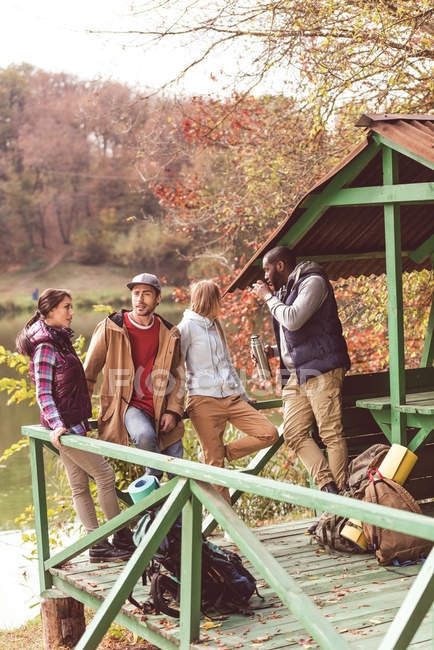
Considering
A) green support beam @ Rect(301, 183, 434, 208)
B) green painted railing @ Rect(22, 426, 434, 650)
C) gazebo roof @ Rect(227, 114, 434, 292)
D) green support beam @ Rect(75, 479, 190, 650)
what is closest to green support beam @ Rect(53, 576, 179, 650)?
green painted railing @ Rect(22, 426, 434, 650)

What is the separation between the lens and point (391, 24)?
8.30 metres

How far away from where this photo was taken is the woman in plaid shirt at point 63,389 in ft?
16.1

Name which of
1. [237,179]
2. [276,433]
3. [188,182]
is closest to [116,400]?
[276,433]

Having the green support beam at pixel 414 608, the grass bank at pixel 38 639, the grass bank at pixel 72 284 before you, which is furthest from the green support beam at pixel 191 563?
the grass bank at pixel 72 284

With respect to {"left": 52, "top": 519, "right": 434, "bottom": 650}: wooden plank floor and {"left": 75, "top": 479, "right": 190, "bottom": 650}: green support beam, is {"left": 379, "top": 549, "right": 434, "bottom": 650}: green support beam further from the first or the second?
{"left": 75, "top": 479, "right": 190, "bottom": 650}: green support beam

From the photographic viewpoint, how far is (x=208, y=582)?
4129 millimetres

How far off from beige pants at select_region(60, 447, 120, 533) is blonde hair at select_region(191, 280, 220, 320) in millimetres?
1113

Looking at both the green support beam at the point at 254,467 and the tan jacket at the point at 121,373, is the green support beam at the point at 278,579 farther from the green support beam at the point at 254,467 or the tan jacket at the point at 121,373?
the green support beam at the point at 254,467

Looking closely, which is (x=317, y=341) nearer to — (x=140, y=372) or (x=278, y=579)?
(x=140, y=372)

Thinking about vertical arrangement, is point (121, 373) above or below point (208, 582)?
above

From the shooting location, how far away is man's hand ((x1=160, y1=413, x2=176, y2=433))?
Result: 5215 mm

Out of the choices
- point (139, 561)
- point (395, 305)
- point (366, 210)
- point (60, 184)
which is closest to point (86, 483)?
point (139, 561)

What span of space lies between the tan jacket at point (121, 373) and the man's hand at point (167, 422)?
0.03 meters

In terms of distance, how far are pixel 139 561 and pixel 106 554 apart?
5.40ft
